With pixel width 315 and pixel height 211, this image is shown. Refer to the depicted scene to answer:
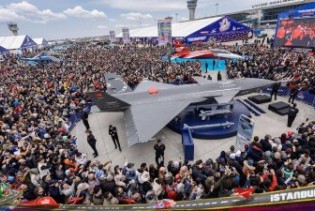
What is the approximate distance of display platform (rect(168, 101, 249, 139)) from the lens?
1391 centimetres

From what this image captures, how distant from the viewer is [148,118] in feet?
43.2

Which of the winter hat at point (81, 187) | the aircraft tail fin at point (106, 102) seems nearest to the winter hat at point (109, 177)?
the winter hat at point (81, 187)

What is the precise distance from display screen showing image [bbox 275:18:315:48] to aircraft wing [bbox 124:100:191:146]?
22.4 meters

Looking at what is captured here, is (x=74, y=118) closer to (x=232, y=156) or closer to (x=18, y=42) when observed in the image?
(x=232, y=156)

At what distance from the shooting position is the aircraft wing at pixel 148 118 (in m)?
11.8

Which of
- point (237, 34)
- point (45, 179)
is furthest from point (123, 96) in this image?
point (237, 34)

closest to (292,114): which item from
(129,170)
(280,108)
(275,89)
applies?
(280,108)

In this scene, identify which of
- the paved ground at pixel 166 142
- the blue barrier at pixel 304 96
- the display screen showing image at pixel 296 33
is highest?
the display screen showing image at pixel 296 33

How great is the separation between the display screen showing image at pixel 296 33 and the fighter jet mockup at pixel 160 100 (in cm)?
1658

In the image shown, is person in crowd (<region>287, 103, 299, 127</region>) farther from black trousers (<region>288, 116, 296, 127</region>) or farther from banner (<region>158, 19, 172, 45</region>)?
banner (<region>158, 19, 172, 45</region>)

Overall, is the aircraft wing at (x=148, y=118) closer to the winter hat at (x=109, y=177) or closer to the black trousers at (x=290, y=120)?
the winter hat at (x=109, y=177)

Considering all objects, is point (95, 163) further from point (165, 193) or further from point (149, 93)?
point (149, 93)

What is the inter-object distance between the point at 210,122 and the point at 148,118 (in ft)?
15.0

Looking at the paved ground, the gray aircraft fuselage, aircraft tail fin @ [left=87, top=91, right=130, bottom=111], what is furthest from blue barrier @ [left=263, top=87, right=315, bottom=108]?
aircraft tail fin @ [left=87, top=91, right=130, bottom=111]
